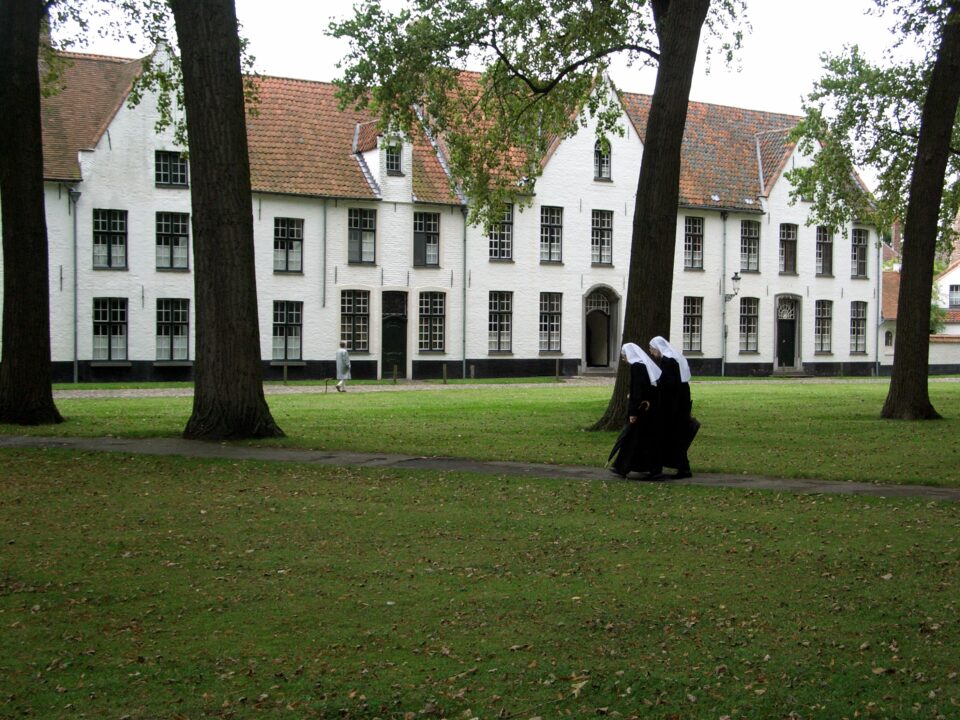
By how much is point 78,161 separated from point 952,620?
1491 inches

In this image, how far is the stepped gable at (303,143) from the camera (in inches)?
1729

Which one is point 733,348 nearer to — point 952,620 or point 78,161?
point 78,161

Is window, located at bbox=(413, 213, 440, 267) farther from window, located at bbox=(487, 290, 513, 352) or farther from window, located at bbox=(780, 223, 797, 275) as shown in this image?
window, located at bbox=(780, 223, 797, 275)

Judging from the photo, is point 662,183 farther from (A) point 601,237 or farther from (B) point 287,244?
(A) point 601,237

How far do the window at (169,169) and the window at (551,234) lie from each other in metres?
15.2

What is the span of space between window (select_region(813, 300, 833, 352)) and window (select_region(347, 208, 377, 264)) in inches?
926

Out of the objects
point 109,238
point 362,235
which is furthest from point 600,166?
point 109,238

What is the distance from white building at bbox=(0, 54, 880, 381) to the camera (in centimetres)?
4112

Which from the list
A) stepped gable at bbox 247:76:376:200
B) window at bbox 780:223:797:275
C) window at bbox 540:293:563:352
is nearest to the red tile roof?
window at bbox 780:223:797:275

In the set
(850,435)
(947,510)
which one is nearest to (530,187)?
(850,435)

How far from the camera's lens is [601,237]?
167 ft

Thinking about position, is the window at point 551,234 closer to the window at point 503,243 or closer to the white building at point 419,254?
the white building at point 419,254

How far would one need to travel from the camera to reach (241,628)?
749 centimetres

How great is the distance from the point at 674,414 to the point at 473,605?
A: 6.88 metres
